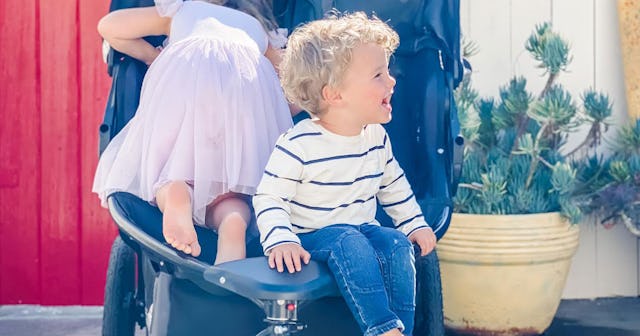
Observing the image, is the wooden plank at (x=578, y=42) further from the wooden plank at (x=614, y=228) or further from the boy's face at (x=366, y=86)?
the boy's face at (x=366, y=86)

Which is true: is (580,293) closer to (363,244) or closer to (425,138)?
(425,138)

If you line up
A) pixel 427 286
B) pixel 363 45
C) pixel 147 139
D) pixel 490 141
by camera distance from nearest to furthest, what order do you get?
pixel 363 45
pixel 147 139
pixel 427 286
pixel 490 141

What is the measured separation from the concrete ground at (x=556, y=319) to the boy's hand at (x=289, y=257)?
6.27 feet

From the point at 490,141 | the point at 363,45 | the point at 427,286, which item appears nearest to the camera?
the point at 363,45

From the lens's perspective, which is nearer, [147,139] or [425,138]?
[147,139]

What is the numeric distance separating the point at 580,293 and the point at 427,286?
6.21 feet

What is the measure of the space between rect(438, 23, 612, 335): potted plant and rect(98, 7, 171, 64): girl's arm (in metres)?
1.32

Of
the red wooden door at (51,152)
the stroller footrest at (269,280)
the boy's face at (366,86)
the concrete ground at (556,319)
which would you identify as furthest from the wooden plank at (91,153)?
the stroller footrest at (269,280)

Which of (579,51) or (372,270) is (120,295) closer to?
(372,270)

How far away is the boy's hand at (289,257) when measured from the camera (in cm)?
230

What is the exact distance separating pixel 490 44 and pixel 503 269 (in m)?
1.08

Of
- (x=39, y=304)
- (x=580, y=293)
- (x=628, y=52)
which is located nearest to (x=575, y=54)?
(x=628, y=52)

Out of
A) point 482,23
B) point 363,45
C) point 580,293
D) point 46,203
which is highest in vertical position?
point 482,23

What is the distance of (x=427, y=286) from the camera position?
2898mm
